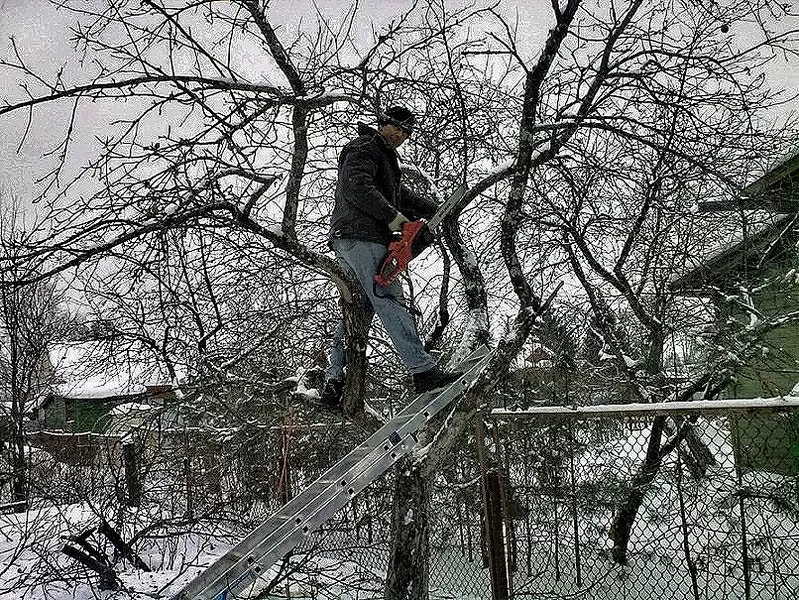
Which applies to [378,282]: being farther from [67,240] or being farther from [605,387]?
[605,387]

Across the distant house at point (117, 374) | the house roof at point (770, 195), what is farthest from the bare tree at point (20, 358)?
the house roof at point (770, 195)

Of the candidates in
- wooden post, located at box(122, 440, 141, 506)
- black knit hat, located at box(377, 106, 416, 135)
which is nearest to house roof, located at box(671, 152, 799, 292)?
black knit hat, located at box(377, 106, 416, 135)

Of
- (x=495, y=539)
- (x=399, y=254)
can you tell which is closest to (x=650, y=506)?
(x=495, y=539)

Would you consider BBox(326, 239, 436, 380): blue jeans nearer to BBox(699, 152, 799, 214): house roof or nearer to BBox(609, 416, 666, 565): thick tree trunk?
BBox(609, 416, 666, 565): thick tree trunk

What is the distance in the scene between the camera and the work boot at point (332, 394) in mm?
3578

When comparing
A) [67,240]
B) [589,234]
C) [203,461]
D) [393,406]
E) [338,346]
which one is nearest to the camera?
[67,240]

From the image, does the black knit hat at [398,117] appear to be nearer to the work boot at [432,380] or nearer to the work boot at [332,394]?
the work boot at [432,380]

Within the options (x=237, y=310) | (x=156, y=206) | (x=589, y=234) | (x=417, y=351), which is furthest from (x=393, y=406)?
(x=156, y=206)

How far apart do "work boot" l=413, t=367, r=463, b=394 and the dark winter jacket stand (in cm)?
76

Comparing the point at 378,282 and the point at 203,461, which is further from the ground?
the point at 378,282

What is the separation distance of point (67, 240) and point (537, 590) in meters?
3.31

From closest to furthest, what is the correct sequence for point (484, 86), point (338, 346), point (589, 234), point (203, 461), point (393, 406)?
point (338, 346) < point (484, 86) < point (589, 234) < point (393, 406) < point (203, 461)

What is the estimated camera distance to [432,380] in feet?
10.7

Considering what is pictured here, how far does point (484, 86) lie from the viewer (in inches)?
172
